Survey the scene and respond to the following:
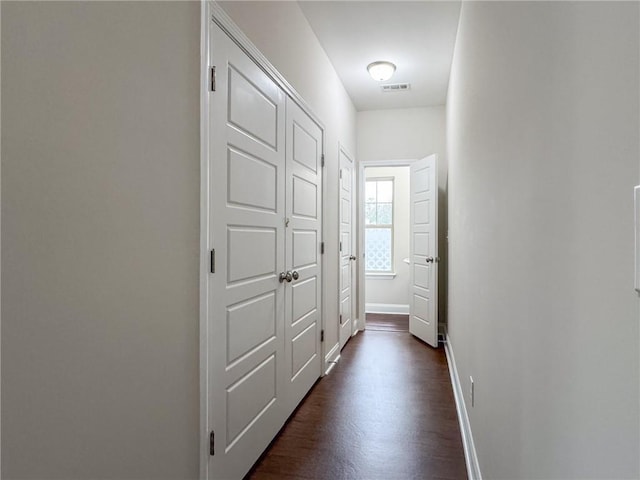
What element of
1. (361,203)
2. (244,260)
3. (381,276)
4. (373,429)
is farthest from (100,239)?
(381,276)

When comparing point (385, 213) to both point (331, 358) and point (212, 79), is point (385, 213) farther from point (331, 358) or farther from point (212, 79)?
point (212, 79)

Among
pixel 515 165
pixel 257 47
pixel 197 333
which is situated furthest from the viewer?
pixel 257 47

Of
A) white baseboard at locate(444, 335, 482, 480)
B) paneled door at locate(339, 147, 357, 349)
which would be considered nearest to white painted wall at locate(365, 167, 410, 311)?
paneled door at locate(339, 147, 357, 349)

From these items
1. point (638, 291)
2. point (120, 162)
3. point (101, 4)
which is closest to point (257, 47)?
point (101, 4)

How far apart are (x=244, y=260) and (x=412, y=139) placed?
3.50 m

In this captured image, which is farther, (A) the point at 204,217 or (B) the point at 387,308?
(B) the point at 387,308

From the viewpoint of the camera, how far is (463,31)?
2.54 meters

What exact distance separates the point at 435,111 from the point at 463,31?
2162 mm

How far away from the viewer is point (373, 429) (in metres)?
2.36

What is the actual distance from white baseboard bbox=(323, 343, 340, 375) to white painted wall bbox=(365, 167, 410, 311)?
2.37 metres

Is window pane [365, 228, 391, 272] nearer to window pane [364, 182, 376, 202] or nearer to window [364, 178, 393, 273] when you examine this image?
window [364, 178, 393, 273]

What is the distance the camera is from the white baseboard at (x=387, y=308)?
19.6 ft

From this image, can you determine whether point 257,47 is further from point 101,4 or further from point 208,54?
point 101,4

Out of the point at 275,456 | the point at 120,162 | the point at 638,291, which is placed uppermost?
the point at 120,162
